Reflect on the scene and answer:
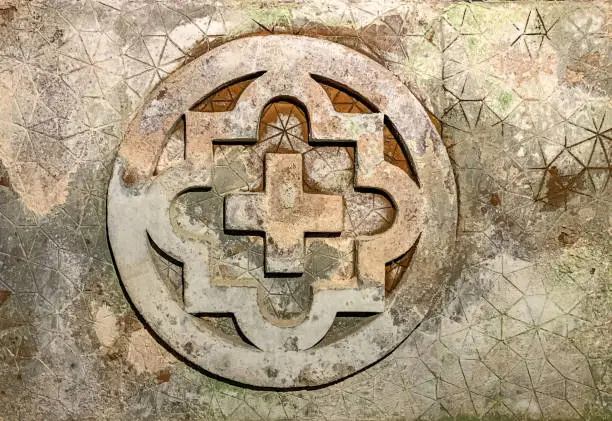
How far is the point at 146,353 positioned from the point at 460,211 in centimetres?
188

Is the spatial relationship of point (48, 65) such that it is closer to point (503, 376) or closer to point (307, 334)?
point (307, 334)

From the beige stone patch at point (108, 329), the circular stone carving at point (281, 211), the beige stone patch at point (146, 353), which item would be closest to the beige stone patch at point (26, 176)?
the circular stone carving at point (281, 211)

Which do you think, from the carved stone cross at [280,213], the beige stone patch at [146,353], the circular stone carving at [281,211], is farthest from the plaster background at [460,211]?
the carved stone cross at [280,213]

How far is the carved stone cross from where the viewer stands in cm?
302

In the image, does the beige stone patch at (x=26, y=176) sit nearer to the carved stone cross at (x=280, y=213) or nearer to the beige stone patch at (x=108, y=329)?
the beige stone patch at (x=108, y=329)

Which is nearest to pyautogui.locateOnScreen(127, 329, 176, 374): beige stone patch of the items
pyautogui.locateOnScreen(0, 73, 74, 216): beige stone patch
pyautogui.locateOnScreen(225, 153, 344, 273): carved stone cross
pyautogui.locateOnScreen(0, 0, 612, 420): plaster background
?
pyautogui.locateOnScreen(0, 0, 612, 420): plaster background

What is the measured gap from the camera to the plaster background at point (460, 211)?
121 inches

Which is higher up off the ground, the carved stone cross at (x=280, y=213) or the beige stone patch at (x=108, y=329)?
the carved stone cross at (x=280, y=213)

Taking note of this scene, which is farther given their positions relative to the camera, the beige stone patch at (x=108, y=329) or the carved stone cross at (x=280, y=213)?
the beige stone patch at (x=108, y=329)

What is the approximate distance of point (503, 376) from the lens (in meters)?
3.17

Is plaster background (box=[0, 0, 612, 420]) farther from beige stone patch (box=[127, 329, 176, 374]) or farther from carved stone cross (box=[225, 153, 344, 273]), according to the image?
carved stone cross (box=[225, 153, 344, 273])

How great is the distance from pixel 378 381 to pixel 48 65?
8.10ft

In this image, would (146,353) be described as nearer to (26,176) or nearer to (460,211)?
(26,176)

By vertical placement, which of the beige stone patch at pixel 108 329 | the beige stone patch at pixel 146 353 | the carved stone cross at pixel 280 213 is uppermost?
the carved stone cross at pixel 280 213
